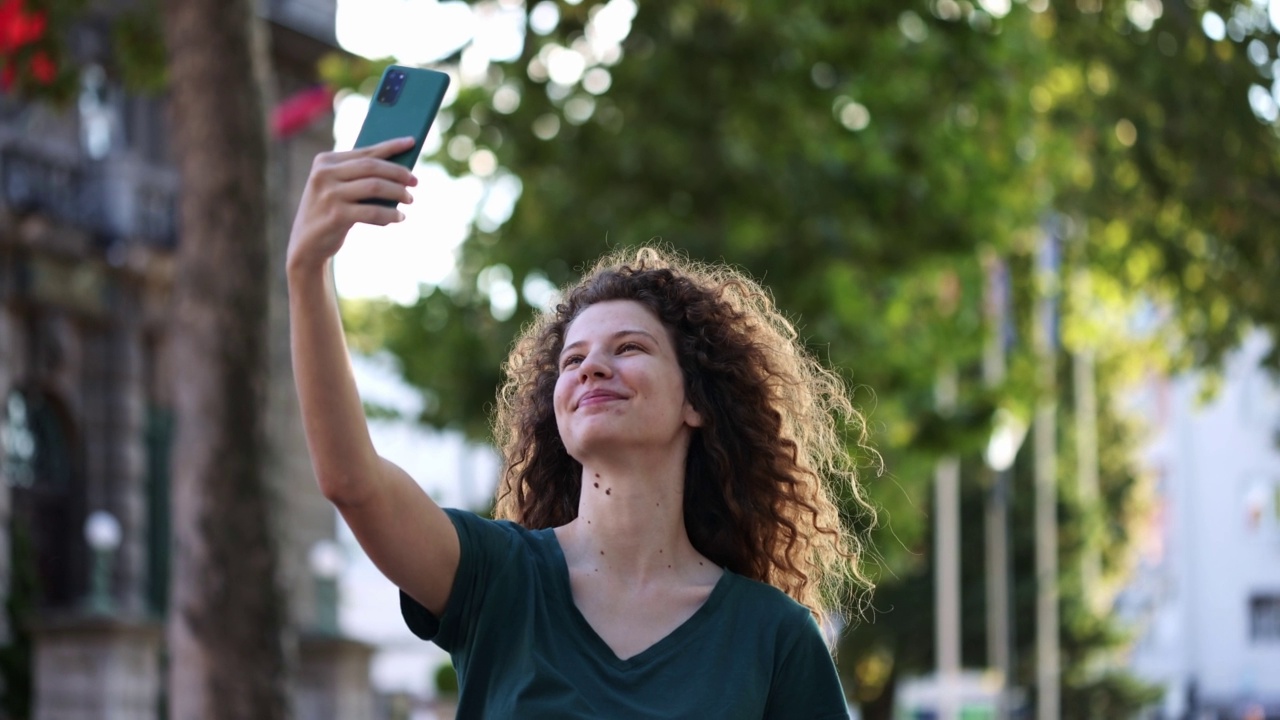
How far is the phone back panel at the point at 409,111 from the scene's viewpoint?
3008 millimetres

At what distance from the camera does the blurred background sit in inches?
421

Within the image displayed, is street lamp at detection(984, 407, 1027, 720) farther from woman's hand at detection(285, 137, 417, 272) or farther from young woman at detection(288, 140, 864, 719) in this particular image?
woman's hand at detection(285, 137, 417, 272)

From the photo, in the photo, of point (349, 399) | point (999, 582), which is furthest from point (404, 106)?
point (999, 582)

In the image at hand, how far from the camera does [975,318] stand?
62.2 ft

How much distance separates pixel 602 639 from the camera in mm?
3268

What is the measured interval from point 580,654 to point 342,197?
84cm

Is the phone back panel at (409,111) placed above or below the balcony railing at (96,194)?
below

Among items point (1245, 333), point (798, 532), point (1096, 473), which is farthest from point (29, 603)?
point (1096, 473)

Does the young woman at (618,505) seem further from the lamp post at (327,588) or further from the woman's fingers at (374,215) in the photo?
the lamp post at (327,588)

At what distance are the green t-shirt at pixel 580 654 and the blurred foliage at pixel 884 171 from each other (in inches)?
354

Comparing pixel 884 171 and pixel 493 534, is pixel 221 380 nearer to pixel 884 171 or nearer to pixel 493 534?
pixel 884 171

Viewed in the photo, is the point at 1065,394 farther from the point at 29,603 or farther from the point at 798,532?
the point at 798,532

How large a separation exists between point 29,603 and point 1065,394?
2595cm

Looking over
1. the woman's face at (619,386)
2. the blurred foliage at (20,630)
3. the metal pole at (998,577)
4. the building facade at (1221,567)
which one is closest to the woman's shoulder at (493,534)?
the woman's face at (619,386)
